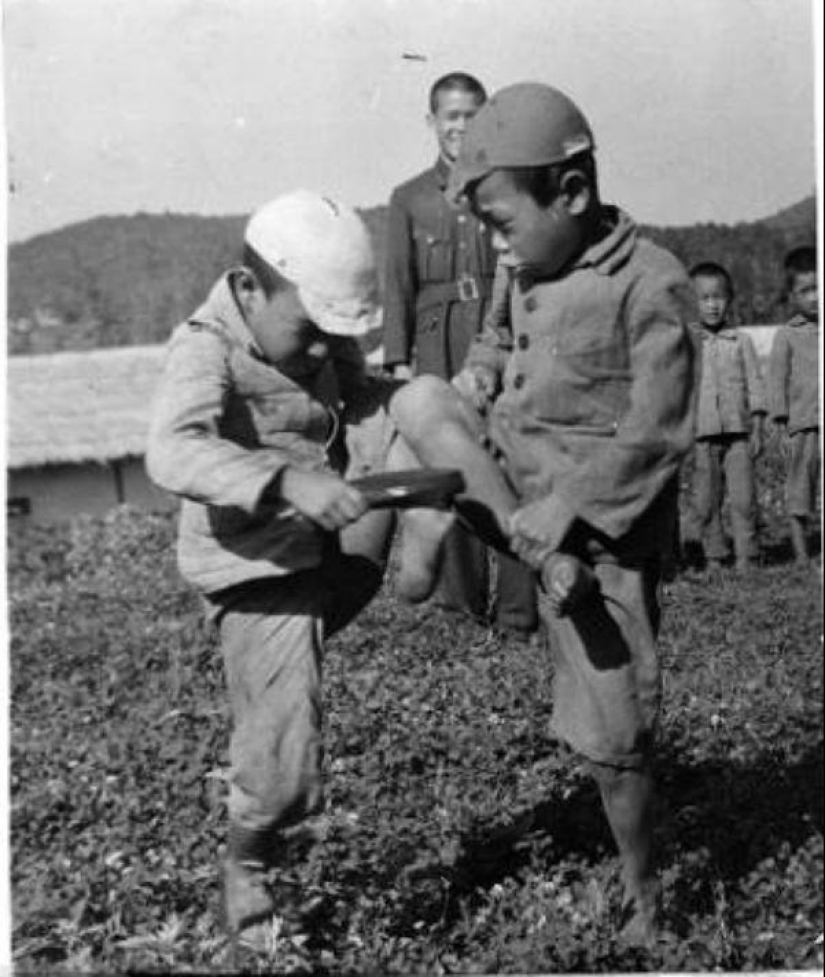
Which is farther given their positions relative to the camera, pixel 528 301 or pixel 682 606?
pixel 682 606

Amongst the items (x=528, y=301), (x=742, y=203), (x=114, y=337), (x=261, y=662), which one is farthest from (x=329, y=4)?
(x=114, y=337)

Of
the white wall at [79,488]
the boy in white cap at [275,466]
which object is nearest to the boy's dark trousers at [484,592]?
the boy in white cap at [275,466]

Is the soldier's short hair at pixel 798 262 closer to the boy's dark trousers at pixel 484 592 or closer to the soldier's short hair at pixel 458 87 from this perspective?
the soldier's short hair at pixel 458 87

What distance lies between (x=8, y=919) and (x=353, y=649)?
229cm

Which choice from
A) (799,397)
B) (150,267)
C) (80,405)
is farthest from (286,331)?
(80,405)

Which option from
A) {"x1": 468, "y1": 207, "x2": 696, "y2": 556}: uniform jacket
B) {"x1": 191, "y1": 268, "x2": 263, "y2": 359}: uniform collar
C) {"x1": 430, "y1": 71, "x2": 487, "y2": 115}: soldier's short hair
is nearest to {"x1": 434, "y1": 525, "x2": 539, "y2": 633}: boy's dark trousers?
{"x1": 430, "y1": 71, "x2": 487, "y2": 115}: soldier's short hair

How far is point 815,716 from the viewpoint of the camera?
16.6ft

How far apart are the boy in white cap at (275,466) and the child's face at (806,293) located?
99.4 inches

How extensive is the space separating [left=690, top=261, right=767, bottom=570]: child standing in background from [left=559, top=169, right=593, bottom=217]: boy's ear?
180 inches

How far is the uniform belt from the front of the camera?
7.04 meters

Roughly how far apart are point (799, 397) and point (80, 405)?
8326mm

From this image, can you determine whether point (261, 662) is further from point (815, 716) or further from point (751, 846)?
point (815, 716)

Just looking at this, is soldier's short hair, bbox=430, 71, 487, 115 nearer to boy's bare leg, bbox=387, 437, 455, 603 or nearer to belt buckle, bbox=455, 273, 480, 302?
belt buckle, bbox=455, 273, 480, 302

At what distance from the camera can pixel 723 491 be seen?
8.93 meters
